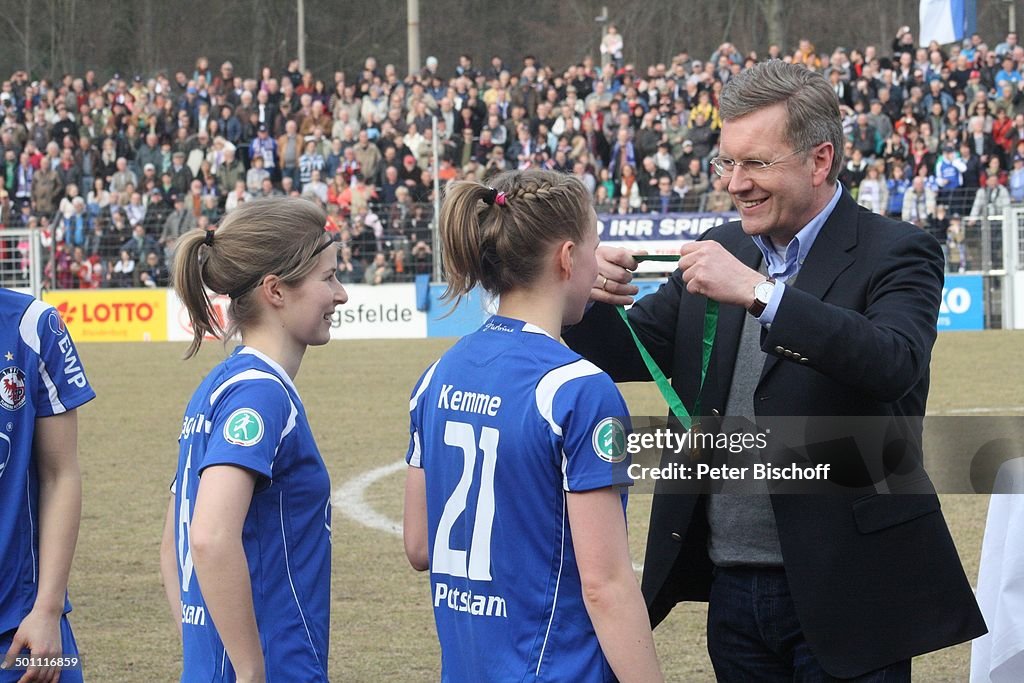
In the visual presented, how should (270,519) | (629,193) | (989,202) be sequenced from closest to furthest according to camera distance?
(270,519), (989,202), (629,193)

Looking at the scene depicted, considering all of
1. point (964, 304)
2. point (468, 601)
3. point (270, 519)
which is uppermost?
point (270, 519)

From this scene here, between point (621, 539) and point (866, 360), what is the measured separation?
58 cm

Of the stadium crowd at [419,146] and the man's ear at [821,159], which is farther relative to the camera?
the stadium crowd at [419,146]

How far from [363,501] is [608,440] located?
602 cm

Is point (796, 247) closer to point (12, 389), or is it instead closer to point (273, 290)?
point (273, 290)

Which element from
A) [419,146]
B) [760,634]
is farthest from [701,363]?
[419,146]

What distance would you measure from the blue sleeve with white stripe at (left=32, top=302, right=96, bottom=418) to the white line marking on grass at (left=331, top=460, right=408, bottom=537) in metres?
4.52

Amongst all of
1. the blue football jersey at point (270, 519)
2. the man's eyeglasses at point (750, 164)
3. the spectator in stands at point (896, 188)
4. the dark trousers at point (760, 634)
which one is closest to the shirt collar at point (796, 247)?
the man's eyeglasses at point (750, 164)

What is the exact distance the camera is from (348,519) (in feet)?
25.6

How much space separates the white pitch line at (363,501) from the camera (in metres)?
7.65

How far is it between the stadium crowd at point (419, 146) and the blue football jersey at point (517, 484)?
1743 centimetres

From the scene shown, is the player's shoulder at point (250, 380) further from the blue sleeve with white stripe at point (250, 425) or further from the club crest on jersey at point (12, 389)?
the club crest on jersey at point (12, 389)

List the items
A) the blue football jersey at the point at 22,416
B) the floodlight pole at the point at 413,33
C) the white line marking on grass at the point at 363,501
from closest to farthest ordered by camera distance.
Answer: the blue football jersey at the point at 22,416 → the white line marking on grass at the point at 363,501 → the floodlight pole at the point at 413,33

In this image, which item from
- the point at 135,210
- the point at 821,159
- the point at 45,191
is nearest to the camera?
the point at 821,159
